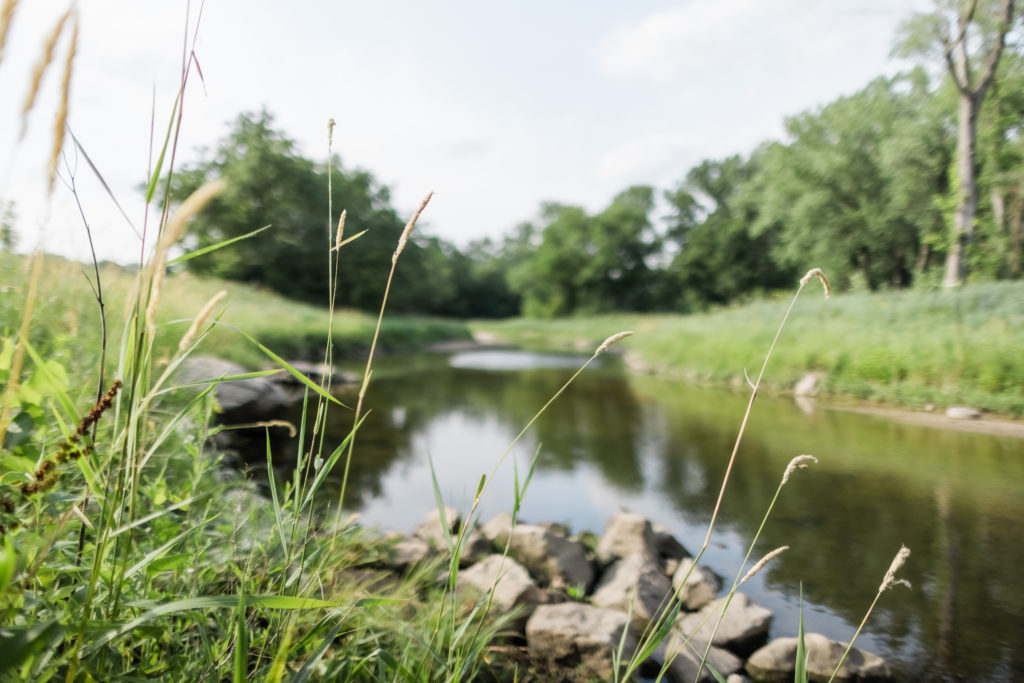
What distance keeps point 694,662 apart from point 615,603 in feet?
1.87

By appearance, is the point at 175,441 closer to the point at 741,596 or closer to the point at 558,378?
the point at 741,596

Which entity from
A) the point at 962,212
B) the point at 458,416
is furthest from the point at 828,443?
the point at 962,212

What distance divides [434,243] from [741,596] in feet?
114

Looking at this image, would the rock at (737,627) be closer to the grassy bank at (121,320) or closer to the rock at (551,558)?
the rock at (551,558)

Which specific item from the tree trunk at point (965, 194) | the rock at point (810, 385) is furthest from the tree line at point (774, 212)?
the rock at point (810, 385)

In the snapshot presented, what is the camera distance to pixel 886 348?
797cm

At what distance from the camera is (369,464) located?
506 centimetres

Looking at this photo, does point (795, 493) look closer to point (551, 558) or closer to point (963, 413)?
point (551, 558)

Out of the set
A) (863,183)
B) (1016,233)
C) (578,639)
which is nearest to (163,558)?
(578,639)

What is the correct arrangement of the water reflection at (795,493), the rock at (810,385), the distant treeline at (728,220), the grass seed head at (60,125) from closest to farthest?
the grass seed head at (60,125), the water reflection at (795,493), the rock at (810,385), the distant treeline at (728,220)

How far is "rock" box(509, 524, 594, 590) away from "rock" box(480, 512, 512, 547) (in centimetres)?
18

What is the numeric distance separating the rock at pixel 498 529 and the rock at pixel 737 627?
1187mm

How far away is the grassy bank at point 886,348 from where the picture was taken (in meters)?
6.72

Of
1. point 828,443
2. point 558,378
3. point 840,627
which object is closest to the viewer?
point 840,627
